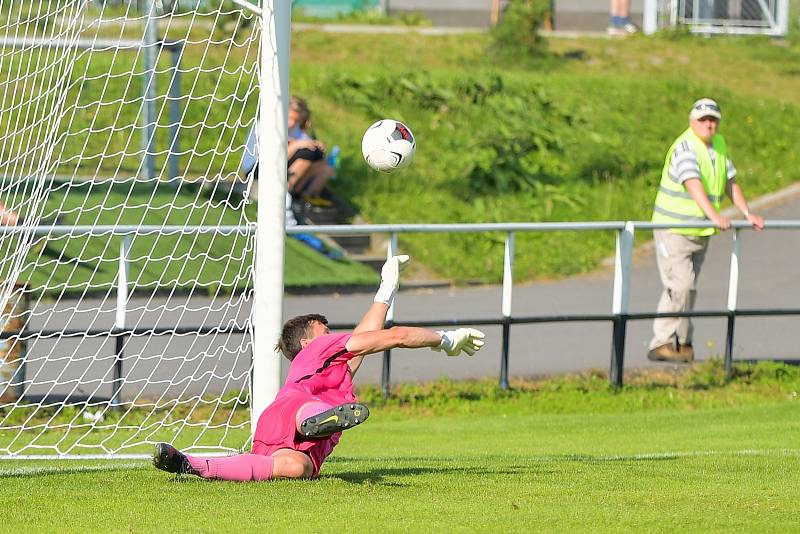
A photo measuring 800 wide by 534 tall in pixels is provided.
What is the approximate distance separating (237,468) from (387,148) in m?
2.20

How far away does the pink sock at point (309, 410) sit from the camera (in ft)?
21.4

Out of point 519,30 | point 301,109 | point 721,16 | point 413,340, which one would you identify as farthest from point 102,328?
point 721,16

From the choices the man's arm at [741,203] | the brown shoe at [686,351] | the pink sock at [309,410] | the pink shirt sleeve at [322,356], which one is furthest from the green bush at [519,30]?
the pink sock at [309,410]

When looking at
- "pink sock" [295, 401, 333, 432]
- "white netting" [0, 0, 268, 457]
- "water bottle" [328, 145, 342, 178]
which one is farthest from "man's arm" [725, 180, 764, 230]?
"water bottle" [328, 145, 342, 178]

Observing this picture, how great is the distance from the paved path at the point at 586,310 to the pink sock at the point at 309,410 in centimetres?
459

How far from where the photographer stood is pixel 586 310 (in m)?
14.6

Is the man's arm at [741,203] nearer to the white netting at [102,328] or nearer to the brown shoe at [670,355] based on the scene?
the brown shoe at [670,355]

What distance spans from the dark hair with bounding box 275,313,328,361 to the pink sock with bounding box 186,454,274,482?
667 mm

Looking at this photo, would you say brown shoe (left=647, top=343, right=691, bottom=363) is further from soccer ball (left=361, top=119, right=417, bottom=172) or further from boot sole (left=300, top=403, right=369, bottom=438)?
boot sole (left=300, top=403, right=369, bottom=438)

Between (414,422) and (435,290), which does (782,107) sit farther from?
(414,422)

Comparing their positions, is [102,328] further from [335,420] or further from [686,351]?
[686,351]

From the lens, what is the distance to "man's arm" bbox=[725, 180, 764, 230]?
11.1m

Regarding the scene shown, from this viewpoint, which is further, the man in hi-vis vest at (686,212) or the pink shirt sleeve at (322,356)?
the man in hi-vis vest at (686,212)

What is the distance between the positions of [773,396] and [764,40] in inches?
705
